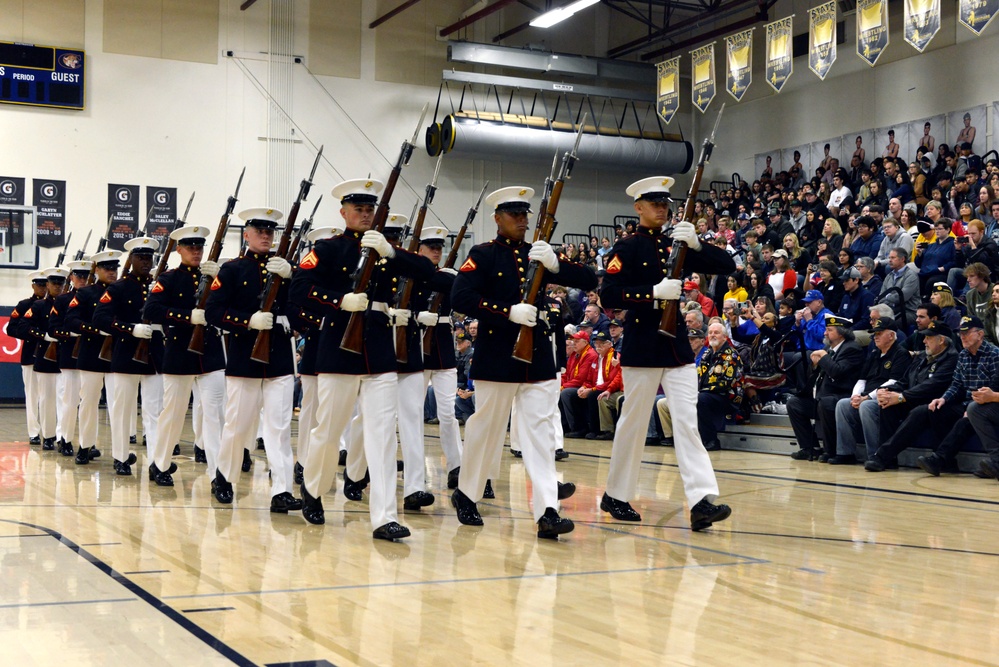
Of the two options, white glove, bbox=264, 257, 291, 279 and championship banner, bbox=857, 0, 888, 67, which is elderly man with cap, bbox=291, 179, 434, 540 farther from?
championship banner, bbox=857, 0, 888, 67

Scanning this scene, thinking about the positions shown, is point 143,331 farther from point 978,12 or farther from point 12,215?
point 12,215

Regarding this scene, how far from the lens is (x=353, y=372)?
224 inches

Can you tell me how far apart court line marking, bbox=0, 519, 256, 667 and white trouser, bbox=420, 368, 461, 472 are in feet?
9.24

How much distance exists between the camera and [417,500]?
6629mm

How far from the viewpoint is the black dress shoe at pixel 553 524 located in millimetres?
5488

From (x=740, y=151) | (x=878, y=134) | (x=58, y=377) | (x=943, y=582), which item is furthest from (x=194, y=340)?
(x=740, y=151)

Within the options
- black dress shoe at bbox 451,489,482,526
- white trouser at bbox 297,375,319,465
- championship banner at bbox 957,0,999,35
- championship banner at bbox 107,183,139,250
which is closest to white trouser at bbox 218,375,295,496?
white trouser at bbox 297,375,319,465

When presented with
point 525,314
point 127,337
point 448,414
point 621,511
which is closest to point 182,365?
point 127,337

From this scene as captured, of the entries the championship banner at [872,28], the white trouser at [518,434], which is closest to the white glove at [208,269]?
the white trouser at [518,434]

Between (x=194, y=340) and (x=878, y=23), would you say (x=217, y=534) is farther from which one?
(x=878, y=23)

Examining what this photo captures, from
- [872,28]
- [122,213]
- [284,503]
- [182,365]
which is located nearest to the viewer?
[284,503]

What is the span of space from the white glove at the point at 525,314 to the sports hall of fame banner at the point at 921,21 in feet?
33.0

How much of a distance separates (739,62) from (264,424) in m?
13.0

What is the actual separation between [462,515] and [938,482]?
4168mm
